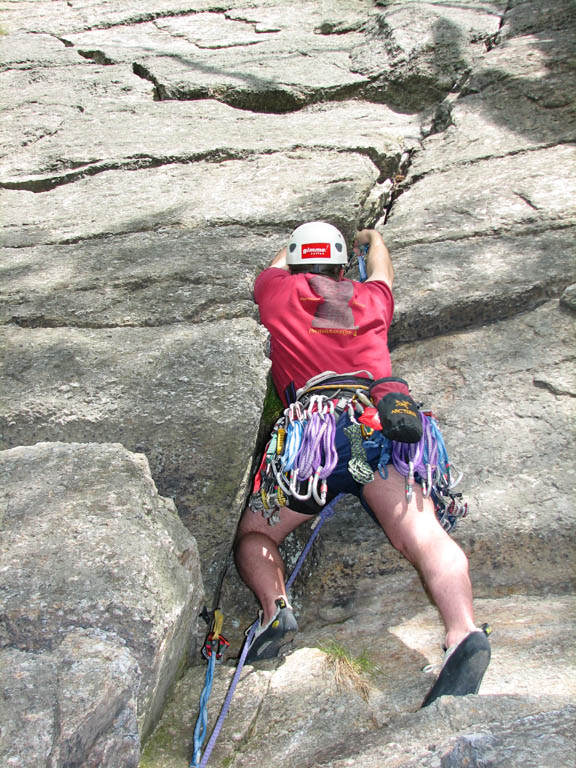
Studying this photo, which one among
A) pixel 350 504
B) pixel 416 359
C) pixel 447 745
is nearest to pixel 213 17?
pixel 416 359

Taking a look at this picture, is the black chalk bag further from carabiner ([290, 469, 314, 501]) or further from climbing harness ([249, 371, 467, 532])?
carabiner ([290, 469, 314, 501])

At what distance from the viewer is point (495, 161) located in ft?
16.8

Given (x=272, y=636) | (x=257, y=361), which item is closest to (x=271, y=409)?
(x=257, y=361)

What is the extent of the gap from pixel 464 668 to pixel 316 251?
2231mm

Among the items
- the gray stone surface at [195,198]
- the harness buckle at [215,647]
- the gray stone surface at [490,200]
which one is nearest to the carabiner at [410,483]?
the harness buckle at [215,647]

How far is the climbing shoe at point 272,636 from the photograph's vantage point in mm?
2501

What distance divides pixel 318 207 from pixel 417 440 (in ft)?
7.44

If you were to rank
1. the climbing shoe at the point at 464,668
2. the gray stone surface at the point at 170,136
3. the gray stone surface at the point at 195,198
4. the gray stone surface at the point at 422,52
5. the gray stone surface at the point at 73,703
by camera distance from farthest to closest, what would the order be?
the gray stone surface at the point at 422,52 < the gray stone surface at the point at 170,136 < the gray stone surface at the point at 195,198 < the climbing shoe at the point at 464,668 < the gray stone surface at the point at 73,703

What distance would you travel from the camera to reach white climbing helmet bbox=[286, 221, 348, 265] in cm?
357

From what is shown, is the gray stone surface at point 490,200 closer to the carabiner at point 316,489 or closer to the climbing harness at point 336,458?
the climbing harness at point 336,458

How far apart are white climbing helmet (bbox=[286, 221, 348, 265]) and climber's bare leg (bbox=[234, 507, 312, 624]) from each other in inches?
55.0

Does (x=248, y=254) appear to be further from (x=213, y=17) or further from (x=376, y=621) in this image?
(x=213, y=17)

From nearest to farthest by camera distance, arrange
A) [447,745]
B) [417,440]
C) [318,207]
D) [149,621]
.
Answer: [447,745] < [149,621] < [417,440] < [318,207]

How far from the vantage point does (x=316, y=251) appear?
3.57 metres
